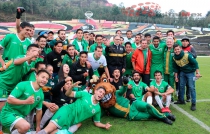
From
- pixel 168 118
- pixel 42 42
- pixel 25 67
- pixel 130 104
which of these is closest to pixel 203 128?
pixel 168 118

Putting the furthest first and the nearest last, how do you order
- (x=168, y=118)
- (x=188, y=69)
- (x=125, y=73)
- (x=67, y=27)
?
(x=67, y=27) → (x=125, y=73) → (x=188, y=69) → (x=168, y=118)

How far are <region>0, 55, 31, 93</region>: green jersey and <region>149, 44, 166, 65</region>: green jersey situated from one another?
335 centimetres

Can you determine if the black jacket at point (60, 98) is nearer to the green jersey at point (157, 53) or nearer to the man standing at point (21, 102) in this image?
the man standing at point (21, 102)

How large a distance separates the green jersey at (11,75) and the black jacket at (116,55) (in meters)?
2.43

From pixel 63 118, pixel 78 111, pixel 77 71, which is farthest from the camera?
pixel 77 71

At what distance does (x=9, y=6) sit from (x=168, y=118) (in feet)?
112

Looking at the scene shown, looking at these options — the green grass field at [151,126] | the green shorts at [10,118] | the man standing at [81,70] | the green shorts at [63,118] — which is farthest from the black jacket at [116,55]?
the green shorts at [10,118]

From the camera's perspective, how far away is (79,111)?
3.57 m

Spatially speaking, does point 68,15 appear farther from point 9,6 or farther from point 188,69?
point 188,69

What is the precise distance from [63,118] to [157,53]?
3.22m

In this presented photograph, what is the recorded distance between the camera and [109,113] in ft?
14.5

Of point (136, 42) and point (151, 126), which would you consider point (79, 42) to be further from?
point (151, 126)

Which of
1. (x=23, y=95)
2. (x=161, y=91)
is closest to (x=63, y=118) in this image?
(x=23, y=95)

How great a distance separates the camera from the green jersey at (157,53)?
536 centimetres
